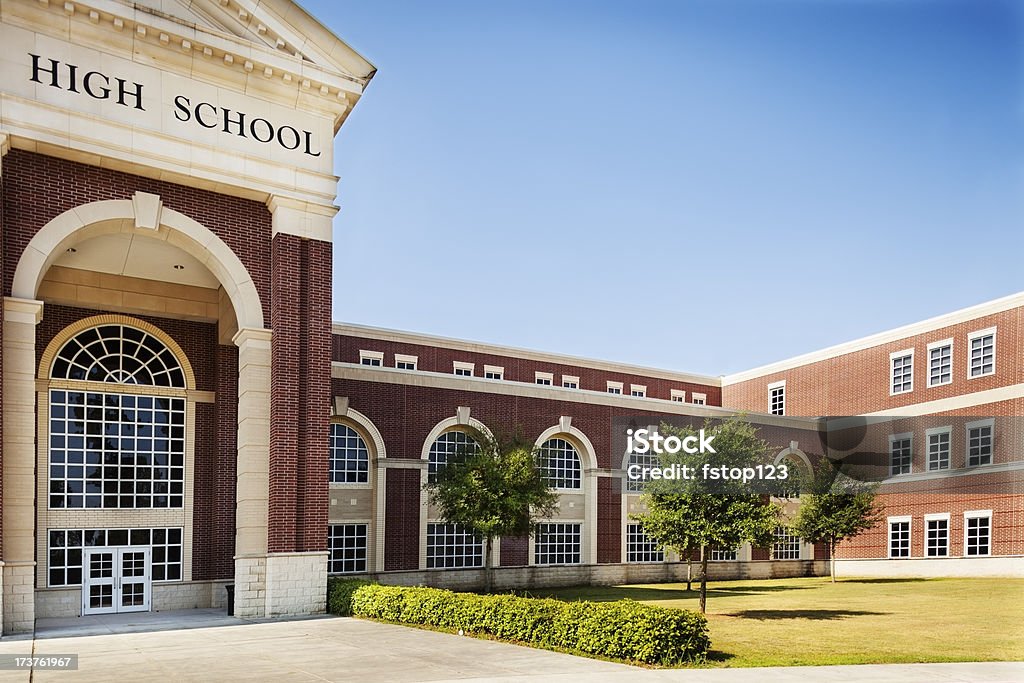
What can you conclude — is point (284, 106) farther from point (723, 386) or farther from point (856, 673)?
point (723, 386)

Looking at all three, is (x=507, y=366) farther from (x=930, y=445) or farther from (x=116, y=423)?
(x=116, y=423)

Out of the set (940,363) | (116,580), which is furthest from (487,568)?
(940,363)

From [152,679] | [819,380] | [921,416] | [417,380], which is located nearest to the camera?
[152,679]

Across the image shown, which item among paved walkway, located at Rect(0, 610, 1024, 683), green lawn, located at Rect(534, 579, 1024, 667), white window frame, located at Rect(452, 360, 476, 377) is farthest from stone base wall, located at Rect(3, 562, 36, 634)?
white window frame, located at Rect(452, 360, 476, 377)

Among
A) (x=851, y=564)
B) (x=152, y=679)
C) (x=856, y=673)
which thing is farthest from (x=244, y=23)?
(x=851, y=564)

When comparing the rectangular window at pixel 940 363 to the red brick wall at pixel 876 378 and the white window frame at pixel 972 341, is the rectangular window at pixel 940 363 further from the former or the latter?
the white window frame at pixel 972 341

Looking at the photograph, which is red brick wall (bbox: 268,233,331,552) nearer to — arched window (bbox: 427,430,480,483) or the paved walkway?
the paved walkway

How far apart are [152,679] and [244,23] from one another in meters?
15.9

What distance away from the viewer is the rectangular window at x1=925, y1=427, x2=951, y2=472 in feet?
133

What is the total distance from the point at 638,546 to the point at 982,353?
17.8m

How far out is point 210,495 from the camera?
25.9 metres

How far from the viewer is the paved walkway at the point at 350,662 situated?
43.5 ft

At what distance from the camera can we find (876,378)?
45031mm

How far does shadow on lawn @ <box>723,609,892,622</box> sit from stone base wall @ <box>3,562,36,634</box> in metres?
17.6
